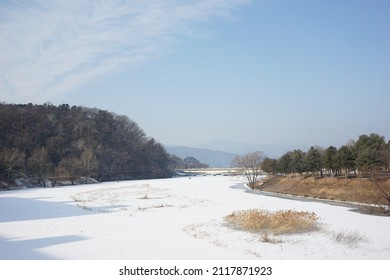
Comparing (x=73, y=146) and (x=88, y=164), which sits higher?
(x=73, y=146)

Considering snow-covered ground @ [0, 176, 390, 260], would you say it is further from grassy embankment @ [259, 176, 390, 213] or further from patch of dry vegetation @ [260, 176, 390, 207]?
patch of dry vegetation @ [260, 176, 390, 207]

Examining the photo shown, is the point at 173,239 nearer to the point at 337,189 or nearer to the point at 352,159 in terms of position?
the point at 337,189

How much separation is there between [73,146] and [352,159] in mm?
73709

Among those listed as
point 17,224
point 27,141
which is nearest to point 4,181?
point 27,141

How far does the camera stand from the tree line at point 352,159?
119 feet

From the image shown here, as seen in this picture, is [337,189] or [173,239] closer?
[173,239]

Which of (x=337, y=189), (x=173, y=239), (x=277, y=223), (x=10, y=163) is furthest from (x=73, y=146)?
(x=173, y=239)

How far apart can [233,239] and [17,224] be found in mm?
11388

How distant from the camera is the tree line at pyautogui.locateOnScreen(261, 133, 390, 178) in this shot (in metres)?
36.2

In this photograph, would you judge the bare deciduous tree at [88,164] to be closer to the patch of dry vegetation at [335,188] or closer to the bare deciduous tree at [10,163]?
the bare deciduous tree at [10,163]

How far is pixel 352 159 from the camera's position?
40625 mm

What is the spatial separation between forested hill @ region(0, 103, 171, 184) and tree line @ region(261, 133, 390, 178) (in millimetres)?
44973

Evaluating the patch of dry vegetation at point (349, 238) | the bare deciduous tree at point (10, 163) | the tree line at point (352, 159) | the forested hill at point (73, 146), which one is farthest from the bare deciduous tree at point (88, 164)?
the patch of dry vegetation at point (349, 238)

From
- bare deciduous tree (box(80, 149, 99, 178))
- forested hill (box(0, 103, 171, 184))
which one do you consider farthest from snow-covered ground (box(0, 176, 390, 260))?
bare deciduous tree (box(80, 149, 99, 178))
